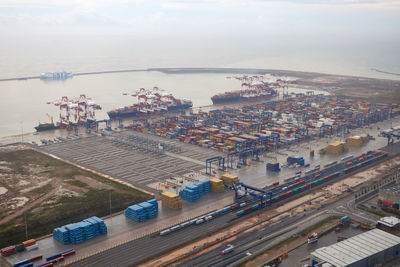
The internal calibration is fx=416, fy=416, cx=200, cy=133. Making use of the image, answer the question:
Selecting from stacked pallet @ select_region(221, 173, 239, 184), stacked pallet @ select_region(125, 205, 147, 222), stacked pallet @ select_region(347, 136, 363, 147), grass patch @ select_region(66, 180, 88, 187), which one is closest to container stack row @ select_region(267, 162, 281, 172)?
stacked pallet @ select_region(221, 173, 239, 184)

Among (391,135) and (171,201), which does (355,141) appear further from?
(171,201)

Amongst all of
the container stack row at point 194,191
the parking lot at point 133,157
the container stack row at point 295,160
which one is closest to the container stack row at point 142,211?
the container stack row at point 194,191

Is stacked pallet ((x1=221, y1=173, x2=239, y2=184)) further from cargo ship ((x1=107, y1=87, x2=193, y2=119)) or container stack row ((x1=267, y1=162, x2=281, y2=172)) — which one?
cargo ship ((x1=107, y1=87, x2=193, y2=119))

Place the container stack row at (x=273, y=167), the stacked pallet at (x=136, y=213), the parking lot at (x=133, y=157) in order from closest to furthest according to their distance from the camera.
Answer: the stacked pallet at (x=136, y=213), the parking lot at (x=133, y=157), the container stack row at (x=273, y=167)

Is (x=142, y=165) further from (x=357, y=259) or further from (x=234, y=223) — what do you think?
(x=357, y=259)

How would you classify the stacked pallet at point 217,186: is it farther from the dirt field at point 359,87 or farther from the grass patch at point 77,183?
the dirt field at point 359,87

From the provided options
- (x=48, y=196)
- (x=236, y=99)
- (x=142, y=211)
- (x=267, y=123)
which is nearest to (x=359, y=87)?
(x=236, y=99)
